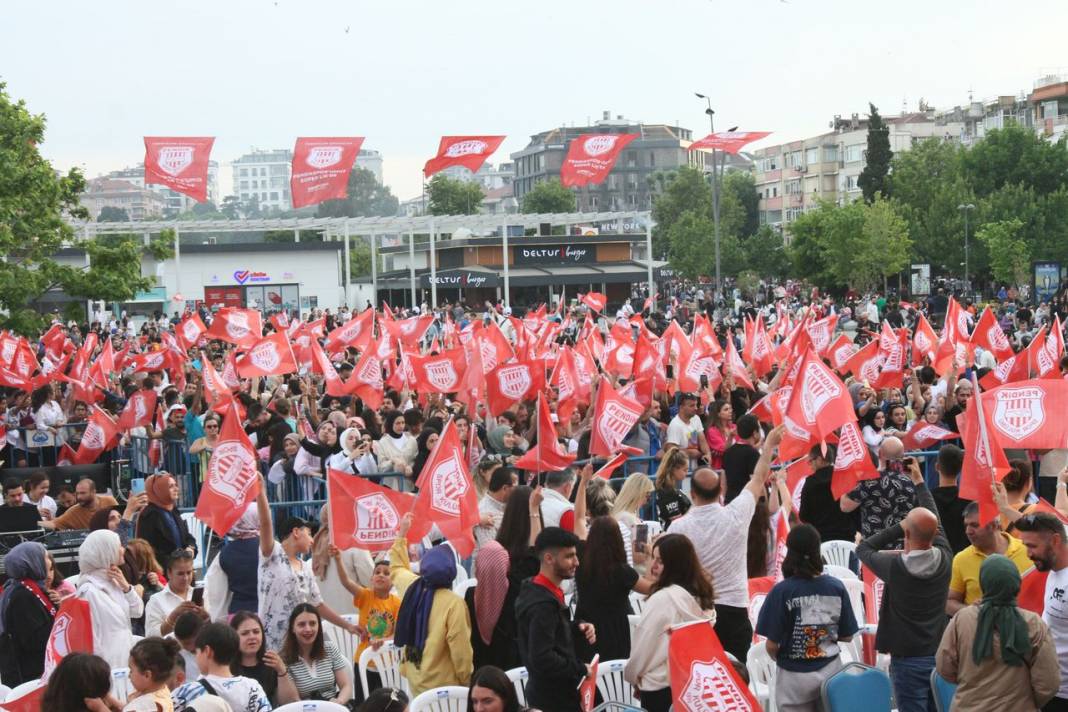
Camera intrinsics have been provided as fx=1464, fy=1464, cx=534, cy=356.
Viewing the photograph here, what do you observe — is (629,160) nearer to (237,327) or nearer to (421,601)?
(237,327)

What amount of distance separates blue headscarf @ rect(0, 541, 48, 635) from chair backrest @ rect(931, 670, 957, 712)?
5054 mm

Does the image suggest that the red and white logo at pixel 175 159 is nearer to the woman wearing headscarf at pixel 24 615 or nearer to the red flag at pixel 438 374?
the red flag at pixel 438 374

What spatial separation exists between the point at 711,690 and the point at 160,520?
5125 millimetres

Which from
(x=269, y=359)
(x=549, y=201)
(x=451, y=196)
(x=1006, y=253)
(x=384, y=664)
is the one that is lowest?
(x=384, y=664)

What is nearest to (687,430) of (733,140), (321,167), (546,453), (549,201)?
(546,453)

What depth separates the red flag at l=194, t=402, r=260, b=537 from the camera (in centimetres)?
961

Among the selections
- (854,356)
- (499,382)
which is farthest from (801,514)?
(854,356)

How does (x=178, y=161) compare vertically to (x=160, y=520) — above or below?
above

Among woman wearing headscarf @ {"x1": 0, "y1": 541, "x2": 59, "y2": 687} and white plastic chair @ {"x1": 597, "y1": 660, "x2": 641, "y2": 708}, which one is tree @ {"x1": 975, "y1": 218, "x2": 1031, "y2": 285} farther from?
woman wearing headscarf @ {"x1": 0, "y1": 541, "x2": 59, "y2": 687}

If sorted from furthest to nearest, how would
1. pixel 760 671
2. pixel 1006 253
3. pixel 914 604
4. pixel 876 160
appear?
1. pixel 876 160
2. pixel 1006 253
3. pixel 760 671
4. pixel 914 604

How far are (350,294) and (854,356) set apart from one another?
5646 centimetres

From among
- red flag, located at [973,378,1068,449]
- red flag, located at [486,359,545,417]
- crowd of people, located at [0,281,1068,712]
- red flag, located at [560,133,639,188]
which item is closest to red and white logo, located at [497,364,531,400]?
red flag, located at [486,359,545,417]

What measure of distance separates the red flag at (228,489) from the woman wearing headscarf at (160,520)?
1.82 ft

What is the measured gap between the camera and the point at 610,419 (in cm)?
1353
